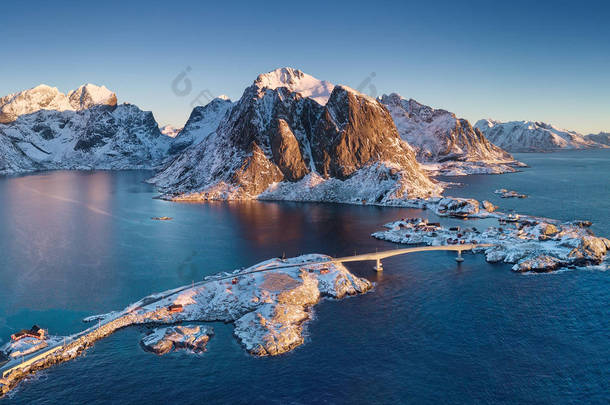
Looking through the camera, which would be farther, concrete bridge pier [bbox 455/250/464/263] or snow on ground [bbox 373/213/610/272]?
concrete bridge pier [bbox 455/250/464/263]

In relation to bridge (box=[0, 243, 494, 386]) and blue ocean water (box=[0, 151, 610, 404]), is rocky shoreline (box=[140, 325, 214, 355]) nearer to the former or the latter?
blue ocean water (box=[0, 151, 610, 404])

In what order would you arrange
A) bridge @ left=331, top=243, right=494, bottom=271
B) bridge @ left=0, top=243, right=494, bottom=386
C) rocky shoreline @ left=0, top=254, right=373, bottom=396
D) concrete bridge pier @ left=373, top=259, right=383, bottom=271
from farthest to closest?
bridge @ left=331, top=243, right=494, bottom=271, concrete bridge pier @ left=373, top=259, right=383, bottom=271, rocky shoreline @ left=0, top=254, right=373, bottom=396, bridge @ left=0, top=243, right=494, bottom=386

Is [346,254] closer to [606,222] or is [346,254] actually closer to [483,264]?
[483,264]

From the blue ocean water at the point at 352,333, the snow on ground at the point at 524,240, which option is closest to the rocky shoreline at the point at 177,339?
the blue ocean water at the point at 352,333

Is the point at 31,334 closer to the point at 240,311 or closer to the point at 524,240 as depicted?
the point at 240,311

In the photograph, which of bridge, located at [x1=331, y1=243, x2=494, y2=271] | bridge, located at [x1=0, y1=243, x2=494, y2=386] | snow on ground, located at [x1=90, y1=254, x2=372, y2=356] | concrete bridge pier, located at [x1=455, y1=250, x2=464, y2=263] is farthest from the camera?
concrete bridge pier, located at [x1=455, y1=250, x2=464, y2=263]

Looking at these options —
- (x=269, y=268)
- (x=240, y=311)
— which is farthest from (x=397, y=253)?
(x=240, y=311)

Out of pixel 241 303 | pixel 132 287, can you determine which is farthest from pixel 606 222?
pixel 132 287

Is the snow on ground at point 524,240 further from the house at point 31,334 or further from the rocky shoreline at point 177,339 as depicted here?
the house at point 31,334

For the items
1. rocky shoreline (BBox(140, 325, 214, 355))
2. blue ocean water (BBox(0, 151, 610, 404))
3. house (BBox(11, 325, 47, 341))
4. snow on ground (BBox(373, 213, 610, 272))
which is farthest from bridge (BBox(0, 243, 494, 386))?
rocky shoreline (BBox(140, 325, 214, 355))
